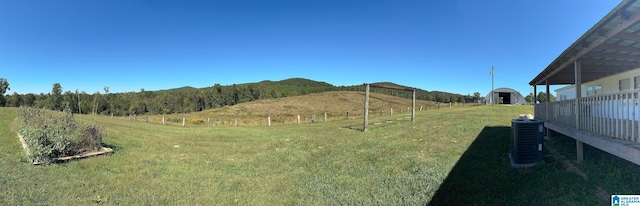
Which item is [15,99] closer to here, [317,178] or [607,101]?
[317,178]

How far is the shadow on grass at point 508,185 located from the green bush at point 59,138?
28.7ft

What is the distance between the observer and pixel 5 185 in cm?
537

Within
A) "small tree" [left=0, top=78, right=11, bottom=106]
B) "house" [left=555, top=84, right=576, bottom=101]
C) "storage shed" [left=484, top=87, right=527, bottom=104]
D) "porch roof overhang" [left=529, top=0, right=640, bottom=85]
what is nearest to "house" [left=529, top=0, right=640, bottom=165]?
"porch roof overhang" [left=529, top=0, right=640, bottom=85]

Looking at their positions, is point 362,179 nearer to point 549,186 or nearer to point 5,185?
point 549,186

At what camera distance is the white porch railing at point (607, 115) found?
455 cm

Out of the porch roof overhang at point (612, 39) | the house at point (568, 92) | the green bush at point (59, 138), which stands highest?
the porch roof overhang at point (612, 39)

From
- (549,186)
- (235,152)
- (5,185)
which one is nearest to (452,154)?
(549,186)

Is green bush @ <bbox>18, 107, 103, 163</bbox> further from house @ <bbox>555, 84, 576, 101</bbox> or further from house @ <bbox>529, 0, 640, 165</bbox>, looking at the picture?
house @ <bbox>555, 84, 576, 101</bbox>

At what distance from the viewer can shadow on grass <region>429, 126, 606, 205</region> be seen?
464 cm

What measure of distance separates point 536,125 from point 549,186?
183 centimetres

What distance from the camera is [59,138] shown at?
24.7ft

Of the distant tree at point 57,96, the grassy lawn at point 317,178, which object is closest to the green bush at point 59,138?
the grassy lawn at point 317,178

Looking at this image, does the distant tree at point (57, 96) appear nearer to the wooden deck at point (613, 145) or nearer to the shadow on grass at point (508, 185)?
the shadow on grass at point (508, 185)

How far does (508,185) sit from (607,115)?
90.0 inches
